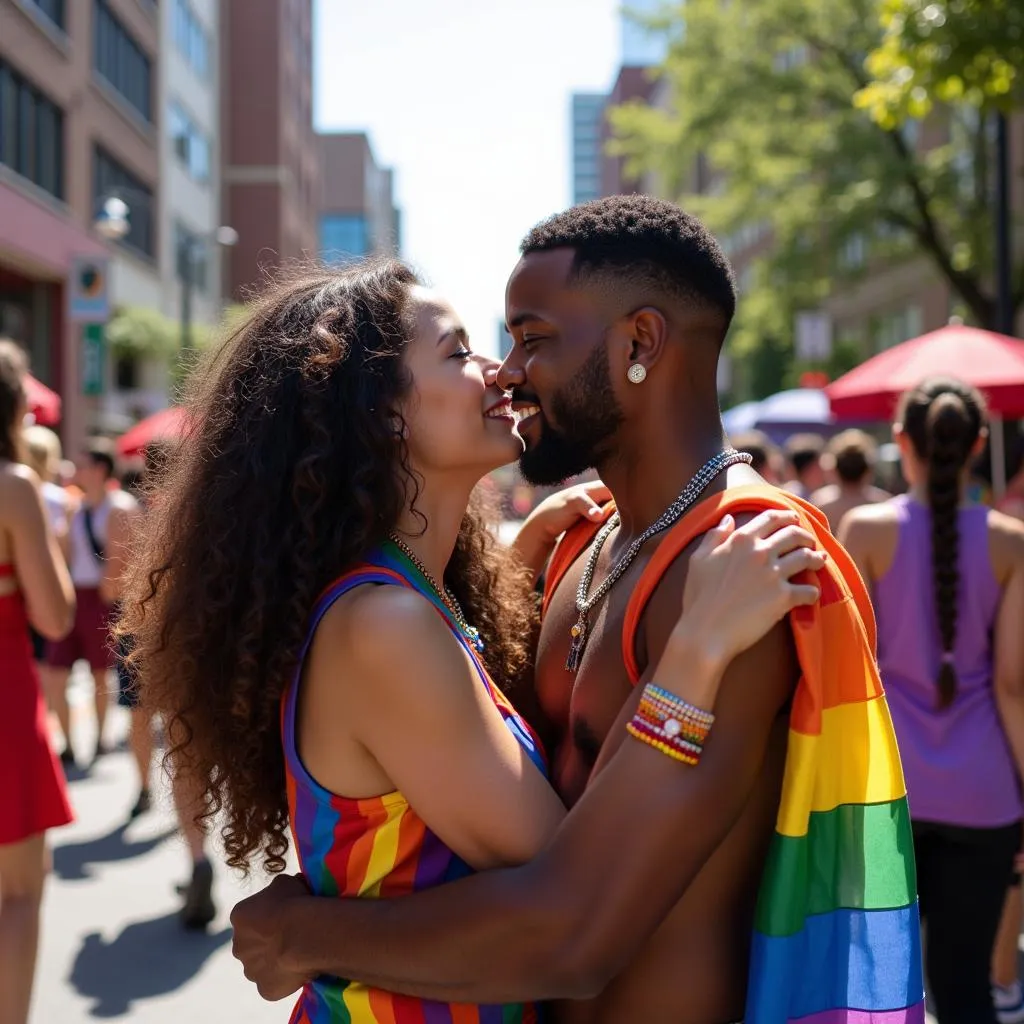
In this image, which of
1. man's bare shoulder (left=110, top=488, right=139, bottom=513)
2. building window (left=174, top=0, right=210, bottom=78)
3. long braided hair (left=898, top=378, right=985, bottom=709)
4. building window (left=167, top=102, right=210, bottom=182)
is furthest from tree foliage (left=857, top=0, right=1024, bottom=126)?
building window (left=174, top=0, right=210, bottom=78)

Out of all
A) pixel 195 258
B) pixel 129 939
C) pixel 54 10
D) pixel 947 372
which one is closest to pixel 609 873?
pixel 129 939

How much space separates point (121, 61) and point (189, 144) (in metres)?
8.65

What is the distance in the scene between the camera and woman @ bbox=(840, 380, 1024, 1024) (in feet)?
12.0

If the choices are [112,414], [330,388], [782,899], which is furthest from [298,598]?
[112,414]

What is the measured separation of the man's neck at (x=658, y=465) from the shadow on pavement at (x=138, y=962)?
3.57m

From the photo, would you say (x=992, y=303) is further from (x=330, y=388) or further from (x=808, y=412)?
(x=330, y=388)

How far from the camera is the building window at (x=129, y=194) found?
84.6ft

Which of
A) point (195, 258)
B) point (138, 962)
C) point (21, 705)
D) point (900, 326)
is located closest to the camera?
point (21, 705)

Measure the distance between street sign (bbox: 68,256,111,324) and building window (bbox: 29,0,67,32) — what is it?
5341 mm

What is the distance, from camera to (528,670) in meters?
2.52

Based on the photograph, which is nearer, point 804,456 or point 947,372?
point 947,372

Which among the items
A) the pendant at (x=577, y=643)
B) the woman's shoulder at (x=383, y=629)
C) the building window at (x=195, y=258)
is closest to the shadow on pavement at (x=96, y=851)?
the pendant at (x=577, y=643)

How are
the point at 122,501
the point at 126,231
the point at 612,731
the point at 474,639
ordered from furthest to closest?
the point at 126,231, the point at 122,501, the point at 474,639, the point at 612,731

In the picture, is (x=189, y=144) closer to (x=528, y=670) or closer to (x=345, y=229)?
(x=528, y=670)
